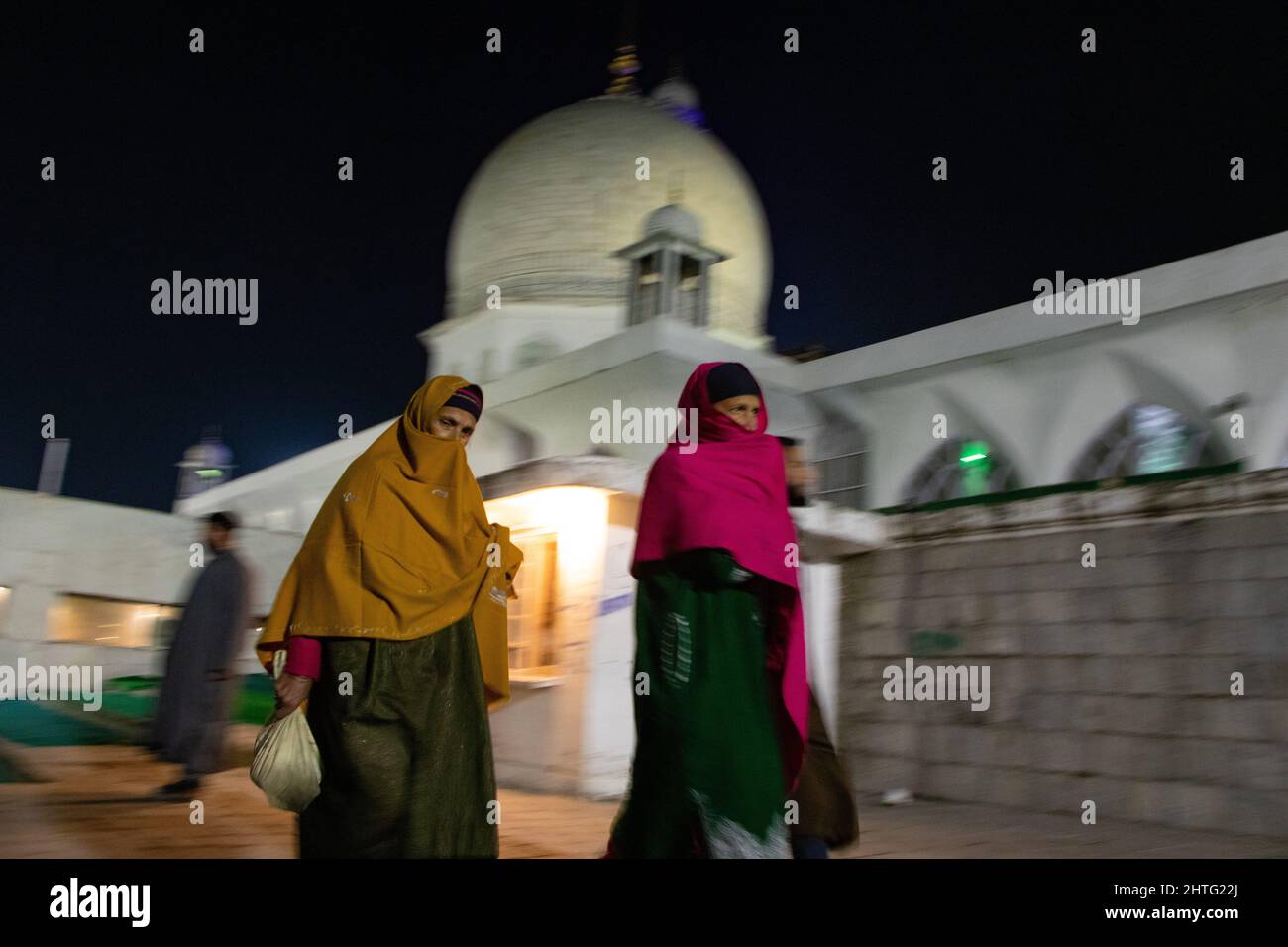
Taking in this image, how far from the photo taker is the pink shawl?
301 centimetres

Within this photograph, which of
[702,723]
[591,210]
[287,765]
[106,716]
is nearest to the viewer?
[287,765]

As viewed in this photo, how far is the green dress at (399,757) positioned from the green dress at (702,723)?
449 millimetres

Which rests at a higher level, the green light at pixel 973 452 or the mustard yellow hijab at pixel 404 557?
the green light at pixel 973 452

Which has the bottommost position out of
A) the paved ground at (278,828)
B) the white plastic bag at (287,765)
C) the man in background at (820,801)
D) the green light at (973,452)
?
the paved ground at (278,828)

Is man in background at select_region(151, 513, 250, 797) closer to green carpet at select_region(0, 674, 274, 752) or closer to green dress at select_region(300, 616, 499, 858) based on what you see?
green carpet at select_region(0, 674, 274, 752)

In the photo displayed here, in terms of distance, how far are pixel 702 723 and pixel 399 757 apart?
2.71 feet

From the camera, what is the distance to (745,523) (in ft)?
9.93

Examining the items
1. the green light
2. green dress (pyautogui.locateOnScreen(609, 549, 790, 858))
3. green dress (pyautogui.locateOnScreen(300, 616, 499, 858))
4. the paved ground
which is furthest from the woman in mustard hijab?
the green light

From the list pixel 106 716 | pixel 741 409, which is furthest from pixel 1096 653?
pixel 106 716

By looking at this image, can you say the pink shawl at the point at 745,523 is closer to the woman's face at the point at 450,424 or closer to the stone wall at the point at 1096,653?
the woman's face at the point at 450,424

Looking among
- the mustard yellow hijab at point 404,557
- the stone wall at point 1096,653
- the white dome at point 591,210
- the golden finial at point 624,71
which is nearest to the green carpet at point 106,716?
the stone wall at point 1096,653

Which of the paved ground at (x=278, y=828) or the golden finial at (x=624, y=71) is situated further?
the golden finial at (x=624, y=71)

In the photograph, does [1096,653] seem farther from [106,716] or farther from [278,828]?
[106,716]

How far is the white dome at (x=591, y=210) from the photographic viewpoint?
2045 cm
